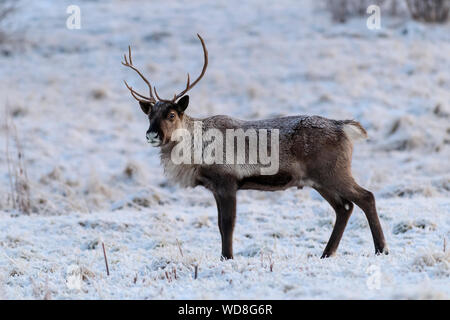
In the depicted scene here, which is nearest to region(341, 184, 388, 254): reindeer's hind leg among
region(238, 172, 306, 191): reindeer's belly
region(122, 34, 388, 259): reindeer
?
region(122, 34, 388, 259): reindeer

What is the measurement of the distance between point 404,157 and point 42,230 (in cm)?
815

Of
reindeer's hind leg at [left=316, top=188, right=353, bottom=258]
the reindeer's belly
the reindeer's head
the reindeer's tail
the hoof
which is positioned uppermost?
the reindeer's head

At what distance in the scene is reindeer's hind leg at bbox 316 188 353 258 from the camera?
673 cm

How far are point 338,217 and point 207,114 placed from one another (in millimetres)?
10189

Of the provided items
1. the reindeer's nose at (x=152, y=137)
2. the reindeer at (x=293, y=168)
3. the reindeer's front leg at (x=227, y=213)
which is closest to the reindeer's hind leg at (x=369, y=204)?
the reindeer at (x=293, y=168)

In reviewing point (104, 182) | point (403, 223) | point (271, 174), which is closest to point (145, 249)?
point (271, 174)

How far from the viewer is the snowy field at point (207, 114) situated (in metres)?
5.42

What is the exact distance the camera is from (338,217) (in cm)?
680

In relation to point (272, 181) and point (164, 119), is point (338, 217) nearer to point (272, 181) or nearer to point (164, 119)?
point (272, 181)

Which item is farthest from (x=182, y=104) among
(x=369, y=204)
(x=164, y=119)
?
(x=369, y=204)

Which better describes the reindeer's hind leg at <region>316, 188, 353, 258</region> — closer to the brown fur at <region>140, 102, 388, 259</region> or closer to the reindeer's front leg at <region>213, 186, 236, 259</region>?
the brown fur at <region>140, 102, 388, 259</region>

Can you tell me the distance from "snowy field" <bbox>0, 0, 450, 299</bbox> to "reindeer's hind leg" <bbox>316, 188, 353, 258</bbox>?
24cm

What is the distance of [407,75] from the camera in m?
18.6
